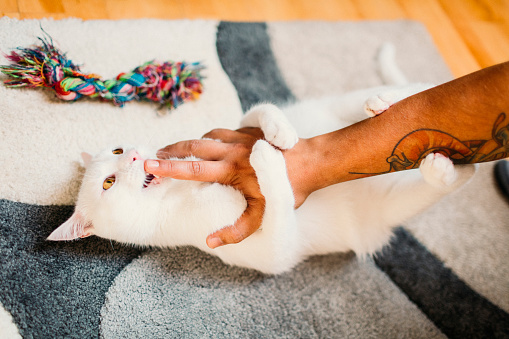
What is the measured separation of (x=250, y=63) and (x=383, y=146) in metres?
0.87

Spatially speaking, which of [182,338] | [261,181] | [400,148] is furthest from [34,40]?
[400,148]

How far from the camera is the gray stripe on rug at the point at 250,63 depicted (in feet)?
5.16

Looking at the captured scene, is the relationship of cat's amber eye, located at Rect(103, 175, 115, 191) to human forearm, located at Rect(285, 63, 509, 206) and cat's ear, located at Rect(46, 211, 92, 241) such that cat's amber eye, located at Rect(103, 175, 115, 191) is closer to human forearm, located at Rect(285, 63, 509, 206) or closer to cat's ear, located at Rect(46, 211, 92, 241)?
cat's ear, located at Rect(46, 211, 92, 241)

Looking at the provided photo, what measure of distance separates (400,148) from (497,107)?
0.24 metres

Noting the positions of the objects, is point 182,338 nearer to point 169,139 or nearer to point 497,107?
point 169,139

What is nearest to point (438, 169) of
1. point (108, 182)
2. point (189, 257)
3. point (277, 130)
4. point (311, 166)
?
point (311, 166)

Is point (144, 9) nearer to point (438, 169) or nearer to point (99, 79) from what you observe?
point (99, 79)

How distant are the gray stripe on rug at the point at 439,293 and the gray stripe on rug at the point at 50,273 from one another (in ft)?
3.22

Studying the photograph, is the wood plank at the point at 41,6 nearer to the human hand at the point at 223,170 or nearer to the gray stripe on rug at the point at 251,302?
the human hand at the point at 223,170

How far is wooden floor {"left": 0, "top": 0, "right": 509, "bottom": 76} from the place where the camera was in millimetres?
1609

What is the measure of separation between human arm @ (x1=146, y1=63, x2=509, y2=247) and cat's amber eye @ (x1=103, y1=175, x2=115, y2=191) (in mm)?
148

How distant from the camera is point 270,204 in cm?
100

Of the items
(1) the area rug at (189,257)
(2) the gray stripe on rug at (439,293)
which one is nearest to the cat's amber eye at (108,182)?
(1) the area rug at (189,257)

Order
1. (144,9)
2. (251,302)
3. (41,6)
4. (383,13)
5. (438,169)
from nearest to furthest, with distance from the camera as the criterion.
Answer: (438,169)
(251,302)
(41,6)
(144,9)
(383,13)
